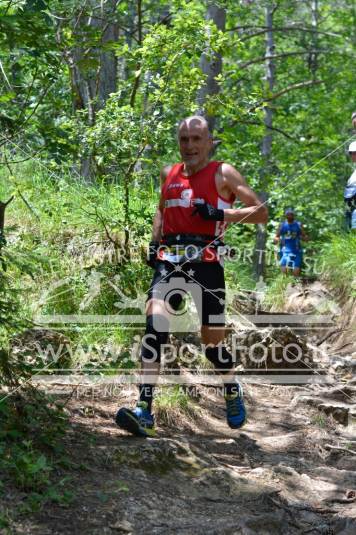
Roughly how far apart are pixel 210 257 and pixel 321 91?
61.0 ft

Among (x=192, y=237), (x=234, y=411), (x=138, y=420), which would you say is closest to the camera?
(x=138, y=420)

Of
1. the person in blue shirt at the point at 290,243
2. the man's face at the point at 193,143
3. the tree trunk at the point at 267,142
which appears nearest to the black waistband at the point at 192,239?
the man's face at the point at 193,143

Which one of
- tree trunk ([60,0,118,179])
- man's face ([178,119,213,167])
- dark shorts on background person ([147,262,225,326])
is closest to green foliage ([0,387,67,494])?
dark shorts on background person ([147,262,225,326])

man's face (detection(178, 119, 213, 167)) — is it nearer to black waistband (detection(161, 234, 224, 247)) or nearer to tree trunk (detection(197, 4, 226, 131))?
black waistband (detection(161, 234, 224, 247))

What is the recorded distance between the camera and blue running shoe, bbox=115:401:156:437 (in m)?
4.70

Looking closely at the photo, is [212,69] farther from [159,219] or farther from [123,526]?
[123,526]

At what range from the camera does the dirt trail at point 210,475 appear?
3613mm

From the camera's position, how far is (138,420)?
478 centimetres

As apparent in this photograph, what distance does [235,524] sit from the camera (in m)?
3.65

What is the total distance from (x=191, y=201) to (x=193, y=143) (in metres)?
0.39

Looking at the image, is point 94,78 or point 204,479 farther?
point 94,78

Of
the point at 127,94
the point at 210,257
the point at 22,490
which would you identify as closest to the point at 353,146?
the point at 210,257

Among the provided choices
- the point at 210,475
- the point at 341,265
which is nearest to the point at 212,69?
the point at 341,265

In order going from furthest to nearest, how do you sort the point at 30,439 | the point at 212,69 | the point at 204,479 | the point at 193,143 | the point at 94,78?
1. the point at 212,69
2. the point at 94,78
3. the point at 193,143
4. the point at 204,479
5. the point at 30,439
